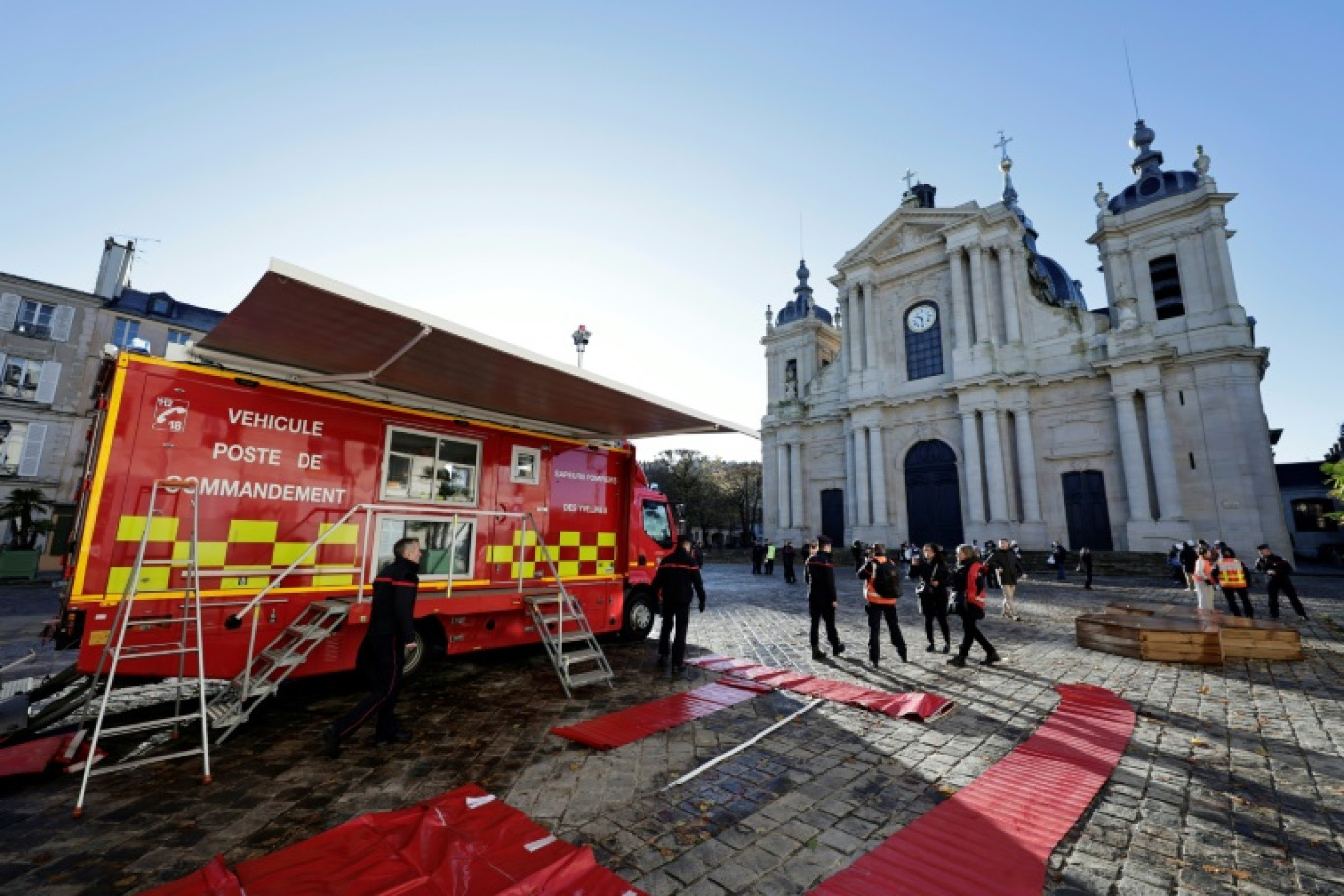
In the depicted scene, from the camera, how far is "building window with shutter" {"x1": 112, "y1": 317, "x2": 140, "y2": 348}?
1022 inches

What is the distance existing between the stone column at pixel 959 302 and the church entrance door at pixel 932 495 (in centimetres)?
566

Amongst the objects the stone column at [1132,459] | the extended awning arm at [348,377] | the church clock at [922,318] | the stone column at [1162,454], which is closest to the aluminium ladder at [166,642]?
the extended awning arm at [348,377]

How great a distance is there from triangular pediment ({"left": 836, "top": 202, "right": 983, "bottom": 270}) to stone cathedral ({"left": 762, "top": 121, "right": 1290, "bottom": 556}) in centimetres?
11

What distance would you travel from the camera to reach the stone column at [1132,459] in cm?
2259

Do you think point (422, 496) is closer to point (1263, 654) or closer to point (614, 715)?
point (614, 715)

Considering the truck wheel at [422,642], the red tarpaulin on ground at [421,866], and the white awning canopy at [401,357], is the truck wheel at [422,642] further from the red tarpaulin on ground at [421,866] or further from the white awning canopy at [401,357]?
the red tarpaulin on ground at [421,866]

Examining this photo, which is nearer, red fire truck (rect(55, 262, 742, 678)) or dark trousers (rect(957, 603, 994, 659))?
red fire truck (rect(55, 262, 742, 678))

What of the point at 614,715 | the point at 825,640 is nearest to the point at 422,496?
the point at 614,715

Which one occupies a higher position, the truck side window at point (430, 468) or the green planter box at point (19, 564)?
the truck side window at point (430, 468)

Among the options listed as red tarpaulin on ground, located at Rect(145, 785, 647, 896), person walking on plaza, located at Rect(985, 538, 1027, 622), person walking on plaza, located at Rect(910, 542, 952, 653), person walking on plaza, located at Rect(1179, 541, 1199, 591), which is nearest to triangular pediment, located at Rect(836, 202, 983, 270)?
person walking on plaza, located at Rect(1179, 541, 1199, 591)

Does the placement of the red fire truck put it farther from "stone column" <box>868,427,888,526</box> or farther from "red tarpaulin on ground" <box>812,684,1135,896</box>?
"stone column" <box>868,427,888,526</box>

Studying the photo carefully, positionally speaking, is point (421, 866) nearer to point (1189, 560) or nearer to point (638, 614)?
point (638, 614)

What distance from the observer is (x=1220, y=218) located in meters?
23.8

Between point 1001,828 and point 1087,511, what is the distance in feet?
87.6
